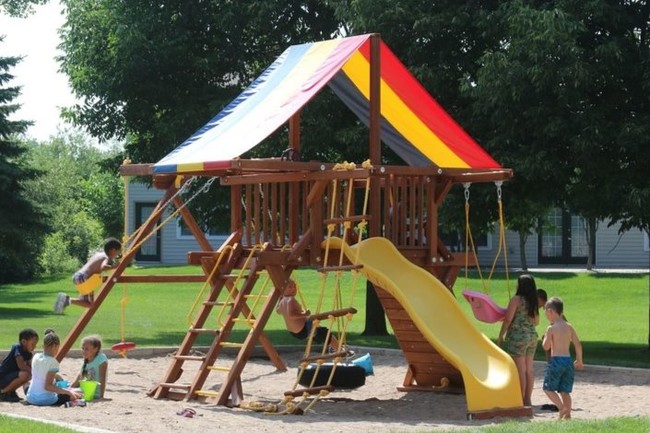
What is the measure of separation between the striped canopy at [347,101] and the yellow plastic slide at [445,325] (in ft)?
5.24

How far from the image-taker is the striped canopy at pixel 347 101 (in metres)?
13.1

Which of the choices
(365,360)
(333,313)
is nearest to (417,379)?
(365,360)

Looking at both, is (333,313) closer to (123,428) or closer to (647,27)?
(123,428)

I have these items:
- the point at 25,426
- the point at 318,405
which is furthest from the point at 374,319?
the point at 25,426

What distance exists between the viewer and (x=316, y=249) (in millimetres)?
12914

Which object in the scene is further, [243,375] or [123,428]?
[243,375]

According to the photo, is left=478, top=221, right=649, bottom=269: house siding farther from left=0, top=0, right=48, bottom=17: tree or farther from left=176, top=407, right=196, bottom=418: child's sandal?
left=176, top=407, right=196, bottom=418: child's sandal

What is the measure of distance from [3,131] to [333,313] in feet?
61.4

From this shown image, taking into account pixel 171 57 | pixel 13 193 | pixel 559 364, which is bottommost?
pixel 559 364

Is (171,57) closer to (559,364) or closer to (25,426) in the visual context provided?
(559,364)

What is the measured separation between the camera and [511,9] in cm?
1745

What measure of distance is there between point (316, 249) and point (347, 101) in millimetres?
3652

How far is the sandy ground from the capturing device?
10.9m

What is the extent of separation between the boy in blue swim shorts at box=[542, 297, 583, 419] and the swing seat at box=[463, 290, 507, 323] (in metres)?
1.22
